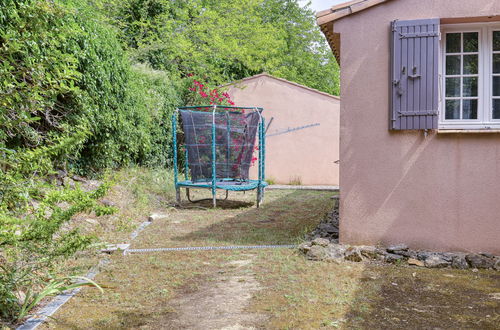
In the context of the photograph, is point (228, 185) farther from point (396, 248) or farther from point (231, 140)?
point (396, 248)

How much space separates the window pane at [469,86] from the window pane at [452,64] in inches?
5.7

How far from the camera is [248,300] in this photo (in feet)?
13.1

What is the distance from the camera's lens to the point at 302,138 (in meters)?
15.4

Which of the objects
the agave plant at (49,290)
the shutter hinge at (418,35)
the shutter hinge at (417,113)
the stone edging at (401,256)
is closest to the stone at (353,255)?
the stone edging at (401,256)

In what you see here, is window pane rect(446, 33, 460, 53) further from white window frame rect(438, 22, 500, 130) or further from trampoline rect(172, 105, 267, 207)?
trampoline rect(172, 105, 267, 207)

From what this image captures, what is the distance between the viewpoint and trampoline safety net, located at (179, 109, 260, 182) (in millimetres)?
10055

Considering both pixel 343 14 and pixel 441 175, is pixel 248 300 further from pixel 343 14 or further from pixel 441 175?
pixel 343 14

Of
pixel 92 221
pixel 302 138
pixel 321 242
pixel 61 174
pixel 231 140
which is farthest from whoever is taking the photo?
pixel 302 138

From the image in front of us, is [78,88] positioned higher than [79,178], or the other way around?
[78,88]

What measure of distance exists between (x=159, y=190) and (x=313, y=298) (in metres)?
6.71

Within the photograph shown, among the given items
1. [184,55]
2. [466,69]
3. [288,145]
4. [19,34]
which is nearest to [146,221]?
[19,34]

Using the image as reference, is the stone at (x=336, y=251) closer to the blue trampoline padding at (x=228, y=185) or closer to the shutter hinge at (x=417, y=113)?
the shutter hinge at (x=417, y=113)

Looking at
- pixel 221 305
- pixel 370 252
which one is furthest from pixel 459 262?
pixel 221 305

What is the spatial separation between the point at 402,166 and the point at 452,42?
5.04 feet
